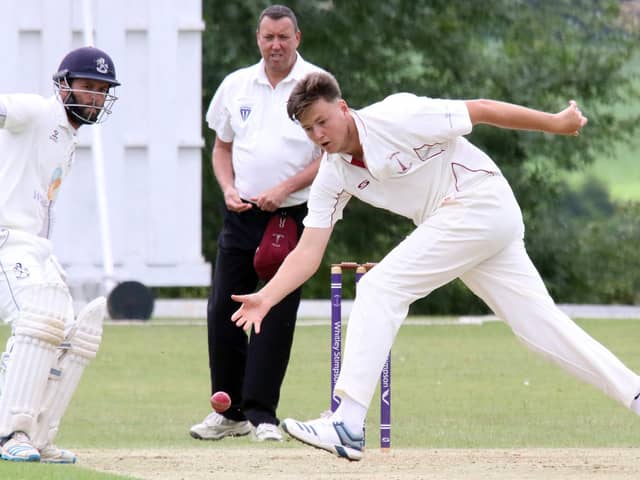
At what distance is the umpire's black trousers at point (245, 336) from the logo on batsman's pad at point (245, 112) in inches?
19.0

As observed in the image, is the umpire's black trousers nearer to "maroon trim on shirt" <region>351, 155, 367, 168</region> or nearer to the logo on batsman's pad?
the logo on batsman's pad

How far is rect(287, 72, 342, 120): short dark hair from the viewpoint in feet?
21.1

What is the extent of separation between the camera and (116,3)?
18172 mm

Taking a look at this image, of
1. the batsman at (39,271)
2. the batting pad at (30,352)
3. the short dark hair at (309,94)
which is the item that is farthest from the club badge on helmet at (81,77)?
the short dark hair at (309,94)

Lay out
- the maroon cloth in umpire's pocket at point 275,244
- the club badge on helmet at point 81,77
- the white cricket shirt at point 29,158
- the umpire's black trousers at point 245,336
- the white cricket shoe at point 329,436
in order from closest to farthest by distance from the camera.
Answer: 1. the white cricket shoe at point 329,436
2. the white cricket shirt at point 29,158
3. the club badge on helmet at point 81,77
4. the maroon cloth in umpire's pocket at point 275,244
5. the umpire's black trousers at point 245,336

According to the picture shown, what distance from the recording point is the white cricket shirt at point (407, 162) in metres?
6.47

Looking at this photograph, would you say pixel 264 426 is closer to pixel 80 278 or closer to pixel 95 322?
pixel 95 322

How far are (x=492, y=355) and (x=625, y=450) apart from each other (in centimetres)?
564

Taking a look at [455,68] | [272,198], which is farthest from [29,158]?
[455,68]

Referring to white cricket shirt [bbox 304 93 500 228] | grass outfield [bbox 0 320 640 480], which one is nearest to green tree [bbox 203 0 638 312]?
grass outfield [bbox 0 320 640 480]

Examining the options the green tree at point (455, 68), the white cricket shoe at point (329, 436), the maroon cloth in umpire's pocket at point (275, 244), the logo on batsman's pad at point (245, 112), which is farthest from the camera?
the green tree at point (455, 68)

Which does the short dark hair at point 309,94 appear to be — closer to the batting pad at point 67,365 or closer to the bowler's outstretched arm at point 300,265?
the bowler's outstretched arm at point 300,265

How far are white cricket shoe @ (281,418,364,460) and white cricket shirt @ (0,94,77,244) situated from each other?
1.44 meters

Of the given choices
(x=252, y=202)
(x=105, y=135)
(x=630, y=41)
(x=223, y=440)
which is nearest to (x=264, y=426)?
(x=223, y=440)
